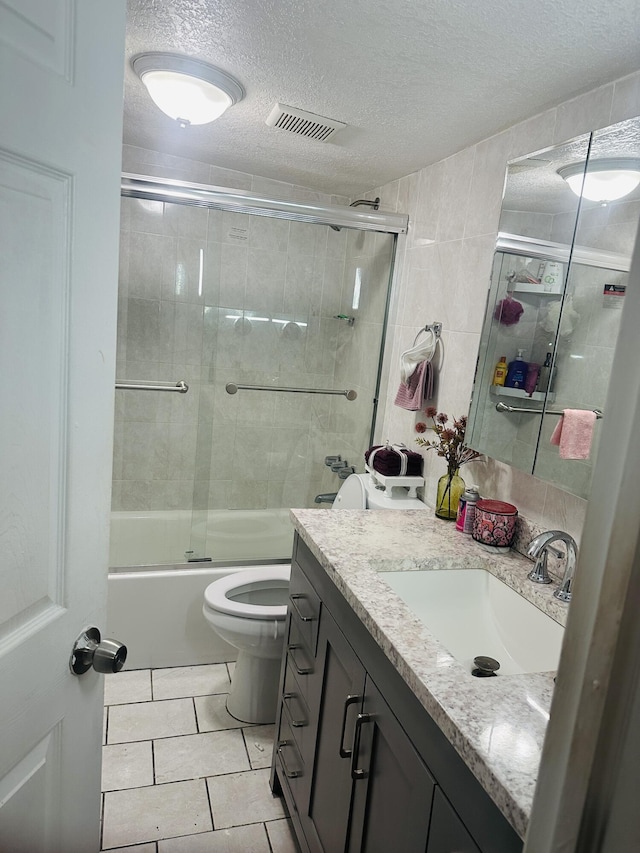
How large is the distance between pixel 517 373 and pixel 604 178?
536 millimetres

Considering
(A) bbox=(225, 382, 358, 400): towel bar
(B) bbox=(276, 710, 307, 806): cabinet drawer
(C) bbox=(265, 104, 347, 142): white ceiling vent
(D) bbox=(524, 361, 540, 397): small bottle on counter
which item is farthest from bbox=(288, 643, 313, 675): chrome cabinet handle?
(C) bbox=(265, 104, 347, 142): white ceiling vent

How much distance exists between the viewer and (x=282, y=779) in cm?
177

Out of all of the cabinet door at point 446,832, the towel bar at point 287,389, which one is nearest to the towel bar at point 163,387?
the towel bar at point 287,389

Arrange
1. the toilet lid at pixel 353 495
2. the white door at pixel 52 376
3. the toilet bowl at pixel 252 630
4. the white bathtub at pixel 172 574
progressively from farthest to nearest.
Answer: the white bathtub at pixel 172 574, the toilet lid at pixel 353 495, the toilet bowl at pixel 252 630, the white door at pixel 52 376

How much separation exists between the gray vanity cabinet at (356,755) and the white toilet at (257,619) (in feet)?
0.91

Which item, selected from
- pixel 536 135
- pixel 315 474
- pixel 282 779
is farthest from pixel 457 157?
pixel 282 779

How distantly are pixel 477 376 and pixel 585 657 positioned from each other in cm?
151

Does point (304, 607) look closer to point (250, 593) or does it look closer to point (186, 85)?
point (250, 593)

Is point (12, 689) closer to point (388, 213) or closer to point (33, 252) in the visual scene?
point (33, 252)

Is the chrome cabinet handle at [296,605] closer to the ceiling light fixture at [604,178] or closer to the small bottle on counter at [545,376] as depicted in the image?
the small bottle on counter at [545,376]

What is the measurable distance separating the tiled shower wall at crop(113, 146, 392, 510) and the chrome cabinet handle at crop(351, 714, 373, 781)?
1668mm

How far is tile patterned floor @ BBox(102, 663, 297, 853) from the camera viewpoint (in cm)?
165

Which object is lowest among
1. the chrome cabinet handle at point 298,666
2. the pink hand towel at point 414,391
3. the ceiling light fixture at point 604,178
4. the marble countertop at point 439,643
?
the chrome cabinet handle at point 298,666

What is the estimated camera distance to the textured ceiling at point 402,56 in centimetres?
121
